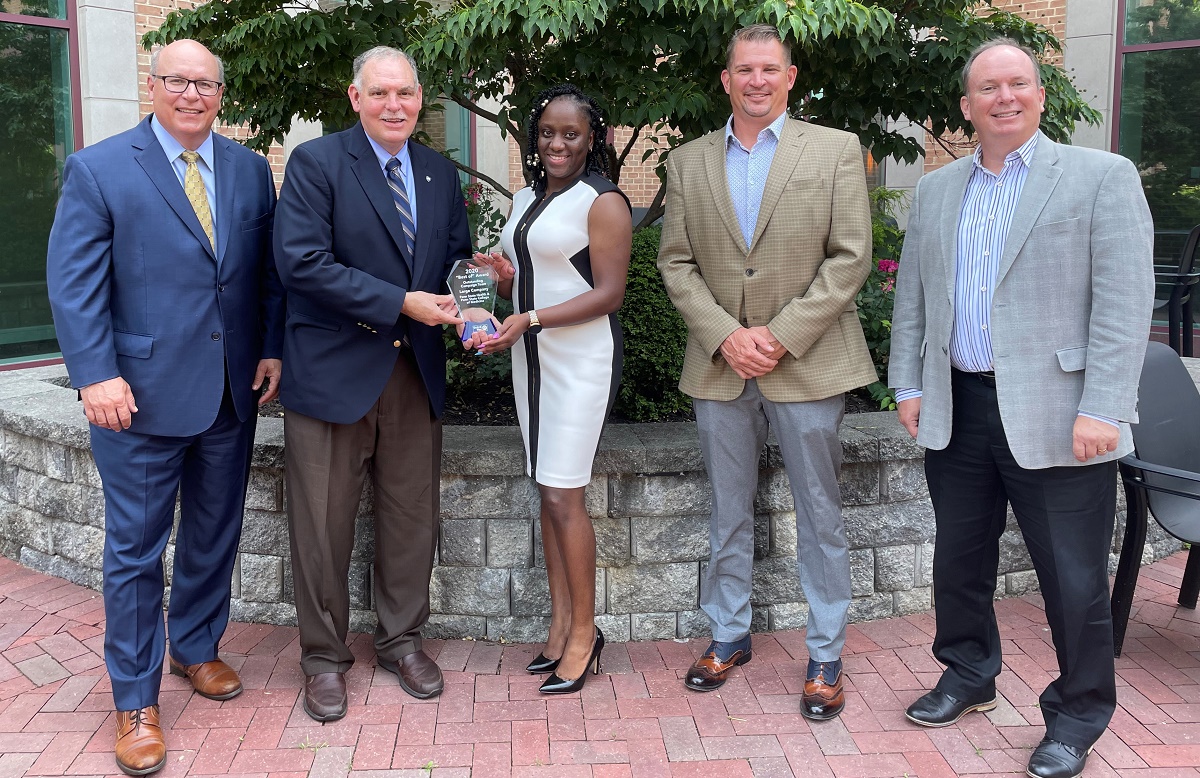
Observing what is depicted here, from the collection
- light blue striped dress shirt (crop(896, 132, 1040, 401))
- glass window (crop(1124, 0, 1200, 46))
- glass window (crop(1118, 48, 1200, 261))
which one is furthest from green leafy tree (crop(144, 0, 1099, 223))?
glass window (crop(1124, 0, 1200, 46))

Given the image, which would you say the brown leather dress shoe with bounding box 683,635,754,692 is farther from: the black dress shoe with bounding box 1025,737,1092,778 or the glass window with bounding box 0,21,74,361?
the glass window with bounding box 0,21,74,361

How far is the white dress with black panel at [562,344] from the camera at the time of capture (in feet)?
11.0

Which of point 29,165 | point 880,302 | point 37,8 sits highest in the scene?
point 37,8

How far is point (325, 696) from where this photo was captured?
3387mm

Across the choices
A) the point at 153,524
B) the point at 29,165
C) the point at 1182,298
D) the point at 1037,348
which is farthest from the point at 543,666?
the point at 29,165

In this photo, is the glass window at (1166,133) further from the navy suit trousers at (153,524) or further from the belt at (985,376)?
the navy suit trousers at (153,524)

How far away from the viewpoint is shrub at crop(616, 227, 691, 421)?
200 inches

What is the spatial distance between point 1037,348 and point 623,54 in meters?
2.07

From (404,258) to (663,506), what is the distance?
143cm

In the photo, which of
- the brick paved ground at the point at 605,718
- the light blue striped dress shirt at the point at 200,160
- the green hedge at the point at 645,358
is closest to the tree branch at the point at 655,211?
the green hedge at the point at 645,358

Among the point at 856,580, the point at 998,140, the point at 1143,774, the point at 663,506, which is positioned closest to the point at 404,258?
the point at 663,506

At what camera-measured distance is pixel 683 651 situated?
3945mm

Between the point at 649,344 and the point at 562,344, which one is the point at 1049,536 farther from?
the point at 649,344

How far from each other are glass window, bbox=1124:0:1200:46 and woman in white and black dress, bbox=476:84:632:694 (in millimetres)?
8117
